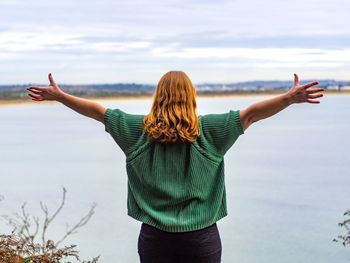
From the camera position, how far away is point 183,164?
2.03 m

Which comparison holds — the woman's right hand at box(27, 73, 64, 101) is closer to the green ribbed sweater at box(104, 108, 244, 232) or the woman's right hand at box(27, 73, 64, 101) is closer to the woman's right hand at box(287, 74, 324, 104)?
the green ribbed sweater at box(104, 108, 244, 232)

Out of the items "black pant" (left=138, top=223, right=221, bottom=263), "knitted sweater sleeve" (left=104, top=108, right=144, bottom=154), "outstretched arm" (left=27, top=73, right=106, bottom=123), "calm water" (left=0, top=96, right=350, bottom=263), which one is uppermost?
"outstretched arm" (left=27, top=73, right=106, bottom=123)

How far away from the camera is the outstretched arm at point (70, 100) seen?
2.17 meters

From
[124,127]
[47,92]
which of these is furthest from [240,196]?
[124,127]

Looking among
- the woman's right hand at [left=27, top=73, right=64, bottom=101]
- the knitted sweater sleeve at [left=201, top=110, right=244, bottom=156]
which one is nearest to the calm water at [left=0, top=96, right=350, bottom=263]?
the woman's right hand at [left=27, top=73, right=64, bottom=101]

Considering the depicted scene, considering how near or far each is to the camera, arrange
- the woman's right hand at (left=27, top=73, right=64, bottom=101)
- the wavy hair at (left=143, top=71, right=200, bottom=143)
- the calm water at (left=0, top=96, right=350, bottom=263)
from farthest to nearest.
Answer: the calm water at (left=0, top=96, right=350, bottom=263) → the woman's right hand at (left=27, top=73, right=64, bottom=101) → the wavy hair at (left=143, top=71, right=200, bottom=143)

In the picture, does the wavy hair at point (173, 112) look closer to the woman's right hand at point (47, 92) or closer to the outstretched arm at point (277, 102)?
the outstretched arm at point (277, 102)

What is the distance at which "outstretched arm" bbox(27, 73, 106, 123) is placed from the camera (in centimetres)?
217

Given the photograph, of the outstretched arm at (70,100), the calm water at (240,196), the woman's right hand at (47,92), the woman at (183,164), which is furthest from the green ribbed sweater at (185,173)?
the calm water at (240,196)

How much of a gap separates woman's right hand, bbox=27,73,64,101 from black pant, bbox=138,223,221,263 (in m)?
0.60

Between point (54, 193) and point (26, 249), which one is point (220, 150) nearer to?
point (26, 249)

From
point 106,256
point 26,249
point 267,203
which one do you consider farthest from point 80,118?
point 26,249

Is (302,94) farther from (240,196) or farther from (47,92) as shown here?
(240,196)

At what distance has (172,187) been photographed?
2.03 metres
